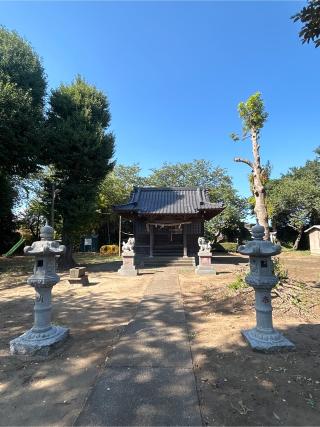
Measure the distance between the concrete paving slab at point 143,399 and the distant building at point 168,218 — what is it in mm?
13487

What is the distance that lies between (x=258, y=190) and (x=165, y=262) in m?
9.47

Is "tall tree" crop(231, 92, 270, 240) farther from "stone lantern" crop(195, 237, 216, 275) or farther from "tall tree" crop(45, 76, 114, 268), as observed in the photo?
"tall tree" crop(45, 76, 114, 268)

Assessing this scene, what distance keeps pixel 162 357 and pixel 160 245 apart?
49.1 ft

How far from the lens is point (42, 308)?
4.21 m

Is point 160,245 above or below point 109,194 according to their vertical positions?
below

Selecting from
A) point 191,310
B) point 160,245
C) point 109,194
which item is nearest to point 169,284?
point 191,310

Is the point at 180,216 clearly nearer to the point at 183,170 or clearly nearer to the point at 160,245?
the point at 160,245

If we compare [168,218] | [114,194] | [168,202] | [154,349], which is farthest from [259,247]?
[114,194]

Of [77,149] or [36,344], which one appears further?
[77,149]

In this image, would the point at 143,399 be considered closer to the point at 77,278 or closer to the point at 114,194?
the point at 77,278

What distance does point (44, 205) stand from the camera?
15.1 meters

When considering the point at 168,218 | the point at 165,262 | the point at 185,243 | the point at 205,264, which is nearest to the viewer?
the point at 205,264

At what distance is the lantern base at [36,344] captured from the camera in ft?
12.6

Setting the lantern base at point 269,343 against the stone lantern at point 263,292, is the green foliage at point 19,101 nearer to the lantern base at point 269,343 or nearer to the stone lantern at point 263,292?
the stone lantern at point 263,292
